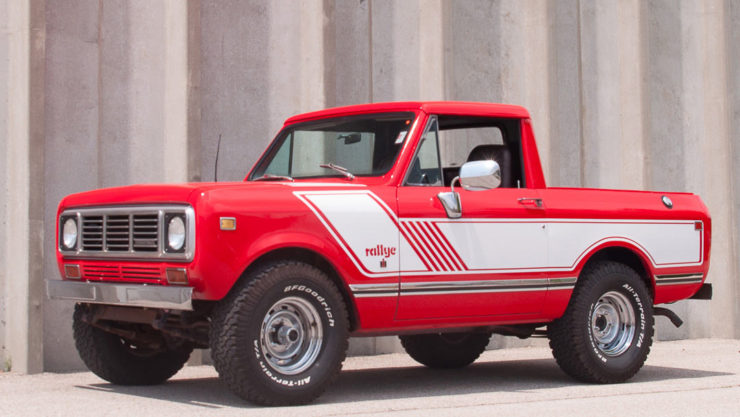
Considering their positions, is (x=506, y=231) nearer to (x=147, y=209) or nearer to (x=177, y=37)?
(x=147, y=209)

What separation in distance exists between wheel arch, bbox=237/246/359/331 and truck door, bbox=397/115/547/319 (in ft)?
1.16

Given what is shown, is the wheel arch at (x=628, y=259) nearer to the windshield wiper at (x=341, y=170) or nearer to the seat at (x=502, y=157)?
the seat at (x=502, y=157)

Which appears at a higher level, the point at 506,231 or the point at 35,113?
the point at 35,113

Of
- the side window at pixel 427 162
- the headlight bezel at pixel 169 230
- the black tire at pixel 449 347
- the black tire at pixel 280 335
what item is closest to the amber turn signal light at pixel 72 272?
the headlight bezel at pixel 169 230

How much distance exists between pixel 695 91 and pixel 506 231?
744 cm

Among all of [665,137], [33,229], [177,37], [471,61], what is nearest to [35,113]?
[33,229]

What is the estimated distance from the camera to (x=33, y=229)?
921 centimetres

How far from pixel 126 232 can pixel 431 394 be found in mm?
2408

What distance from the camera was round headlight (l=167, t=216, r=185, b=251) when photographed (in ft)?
22.1

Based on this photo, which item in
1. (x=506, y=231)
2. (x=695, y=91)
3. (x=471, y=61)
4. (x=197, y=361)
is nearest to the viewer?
(x=506, y=231)

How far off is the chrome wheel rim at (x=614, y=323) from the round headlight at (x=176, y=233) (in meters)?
3.57

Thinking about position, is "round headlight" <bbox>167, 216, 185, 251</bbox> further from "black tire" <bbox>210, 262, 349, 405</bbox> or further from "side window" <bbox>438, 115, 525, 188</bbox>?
"side window" <bbox>438, 115, 525, 188</bbox>

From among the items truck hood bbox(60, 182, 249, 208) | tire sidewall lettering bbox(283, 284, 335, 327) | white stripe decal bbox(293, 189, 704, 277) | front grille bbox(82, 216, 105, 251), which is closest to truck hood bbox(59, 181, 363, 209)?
truck hood bbox(60, 182, 249, 208)

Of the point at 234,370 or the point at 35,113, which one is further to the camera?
the point at 35,113
